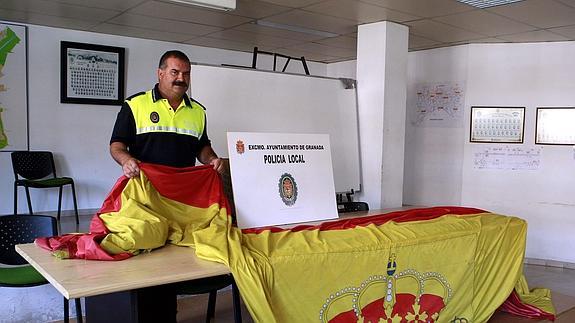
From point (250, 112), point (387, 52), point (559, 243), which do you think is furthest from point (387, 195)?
point (559, 243)

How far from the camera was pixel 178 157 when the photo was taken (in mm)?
2619

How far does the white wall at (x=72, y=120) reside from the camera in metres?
5.59

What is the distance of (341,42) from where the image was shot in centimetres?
570

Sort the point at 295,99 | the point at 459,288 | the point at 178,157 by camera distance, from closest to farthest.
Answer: the point at 178,157 → the point at 459,288 → the point at 295,99

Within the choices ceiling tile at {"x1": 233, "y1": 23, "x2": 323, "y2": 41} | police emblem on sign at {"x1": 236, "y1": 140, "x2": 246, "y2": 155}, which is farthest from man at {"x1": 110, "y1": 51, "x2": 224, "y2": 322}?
ceiling tile at {"x1": 233, "y1": 23, "x2": 323, "y2": 41}

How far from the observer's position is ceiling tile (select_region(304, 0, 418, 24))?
4.03m

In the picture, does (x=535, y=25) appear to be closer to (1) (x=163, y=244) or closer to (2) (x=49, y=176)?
(1) (x=163, y=244)

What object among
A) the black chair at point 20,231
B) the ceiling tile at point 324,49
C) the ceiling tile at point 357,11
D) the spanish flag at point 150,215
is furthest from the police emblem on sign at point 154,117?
the ceiling tile at point 324,49

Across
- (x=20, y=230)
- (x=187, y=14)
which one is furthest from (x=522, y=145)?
(x=20, y=230)

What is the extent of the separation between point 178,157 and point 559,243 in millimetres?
4272

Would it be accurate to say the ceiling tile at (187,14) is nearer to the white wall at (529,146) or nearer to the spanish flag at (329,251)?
the spanish flag at (329,251)

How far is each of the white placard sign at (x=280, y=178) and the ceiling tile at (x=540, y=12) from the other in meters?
2.03

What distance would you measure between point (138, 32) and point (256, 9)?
6.46 ft

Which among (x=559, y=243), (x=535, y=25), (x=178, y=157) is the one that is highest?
(x=535, y=25)
